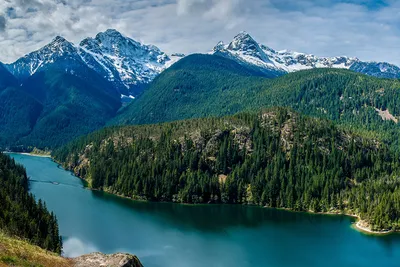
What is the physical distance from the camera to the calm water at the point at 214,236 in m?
97.8

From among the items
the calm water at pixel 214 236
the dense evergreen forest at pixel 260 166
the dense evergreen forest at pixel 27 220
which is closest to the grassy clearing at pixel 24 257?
the dense evergreen forest at pixel 27 220

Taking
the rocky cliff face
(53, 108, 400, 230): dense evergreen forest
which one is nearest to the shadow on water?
(53, 108, 400, 230): dense evergreen forest

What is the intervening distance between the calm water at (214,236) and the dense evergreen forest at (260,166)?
26.1 feet

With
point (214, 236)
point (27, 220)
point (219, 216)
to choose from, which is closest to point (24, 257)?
point (27, 220)

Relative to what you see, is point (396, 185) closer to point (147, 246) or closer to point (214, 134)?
point (214, 134)

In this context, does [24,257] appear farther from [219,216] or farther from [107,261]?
[219,216]

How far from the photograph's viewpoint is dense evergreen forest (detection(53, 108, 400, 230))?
147m

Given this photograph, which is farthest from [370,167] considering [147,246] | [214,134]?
[147,246]

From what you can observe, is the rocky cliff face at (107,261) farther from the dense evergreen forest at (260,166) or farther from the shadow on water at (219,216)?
the dense evergreen forest at (260,166)

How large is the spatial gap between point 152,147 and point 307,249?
95693 mm

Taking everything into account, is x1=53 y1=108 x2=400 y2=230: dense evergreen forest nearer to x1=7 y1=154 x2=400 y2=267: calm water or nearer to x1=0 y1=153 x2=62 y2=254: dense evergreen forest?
x1=7 y1=154 x2=400 y2=267: calm water

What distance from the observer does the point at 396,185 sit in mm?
143125

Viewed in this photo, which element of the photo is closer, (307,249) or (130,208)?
(307,249)

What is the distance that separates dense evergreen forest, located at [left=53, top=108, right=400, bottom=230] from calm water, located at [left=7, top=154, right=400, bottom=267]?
7944mm
